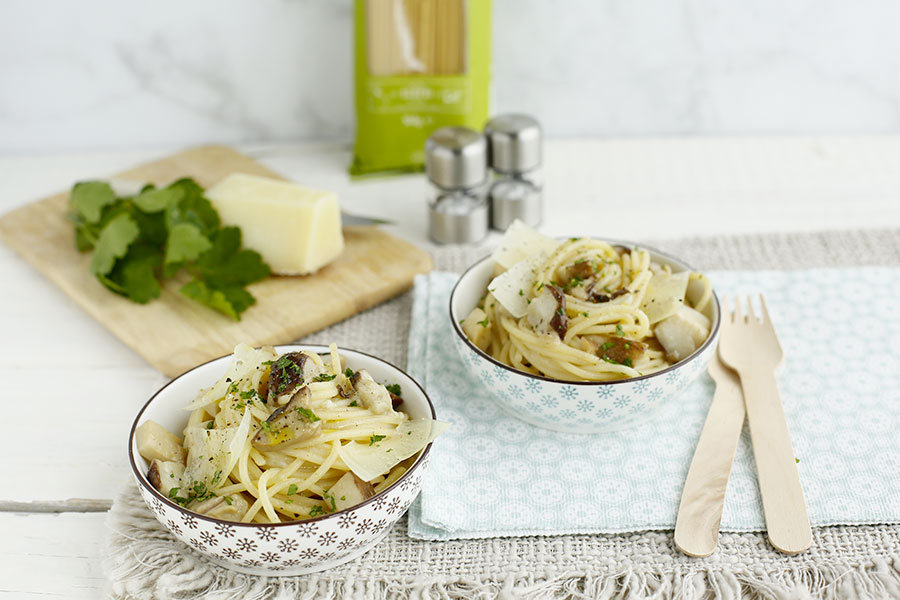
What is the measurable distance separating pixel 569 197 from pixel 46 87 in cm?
157

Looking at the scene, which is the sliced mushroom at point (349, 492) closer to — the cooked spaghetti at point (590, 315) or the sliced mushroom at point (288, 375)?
the sliced mushroom at point (288, 375)

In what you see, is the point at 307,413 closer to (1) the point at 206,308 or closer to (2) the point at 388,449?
(2) the point at 388,449

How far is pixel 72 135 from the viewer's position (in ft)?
8.81

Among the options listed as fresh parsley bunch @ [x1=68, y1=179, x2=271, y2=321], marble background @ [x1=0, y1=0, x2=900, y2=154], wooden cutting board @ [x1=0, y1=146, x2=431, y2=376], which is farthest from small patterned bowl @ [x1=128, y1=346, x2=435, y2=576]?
marble background @ [x1=0, y1=0, x2=900, y2=154]

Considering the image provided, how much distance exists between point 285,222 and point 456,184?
0.44m

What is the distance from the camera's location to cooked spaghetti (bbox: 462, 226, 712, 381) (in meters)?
1.49

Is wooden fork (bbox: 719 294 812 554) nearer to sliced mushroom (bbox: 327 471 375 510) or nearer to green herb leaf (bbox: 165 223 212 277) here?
sliced mushroom (bbox: 327 471 375 510)

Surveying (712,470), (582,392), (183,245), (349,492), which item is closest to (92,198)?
(183,245)

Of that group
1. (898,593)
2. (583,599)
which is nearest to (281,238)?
(583,599)

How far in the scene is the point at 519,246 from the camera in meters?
1.68

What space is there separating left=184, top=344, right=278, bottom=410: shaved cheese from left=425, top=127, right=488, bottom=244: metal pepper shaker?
2.86 ft

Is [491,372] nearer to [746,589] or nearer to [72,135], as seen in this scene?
[746,589]

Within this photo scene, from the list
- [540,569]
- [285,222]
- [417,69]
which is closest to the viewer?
[540,569]

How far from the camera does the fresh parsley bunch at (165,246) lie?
190 centimetres
